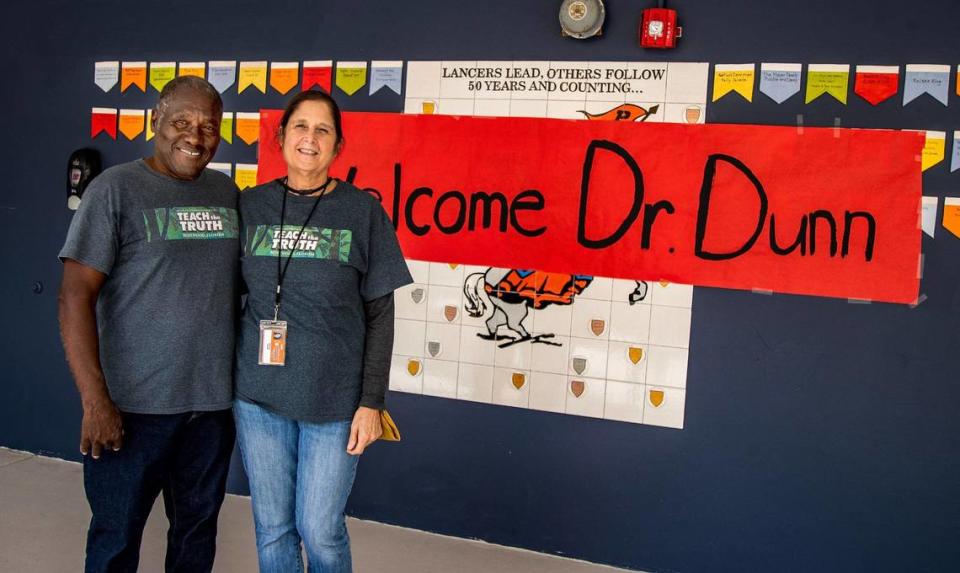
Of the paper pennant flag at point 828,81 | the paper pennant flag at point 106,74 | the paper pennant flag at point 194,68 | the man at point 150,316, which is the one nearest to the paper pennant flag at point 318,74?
the paper pennant flag at point 194,68

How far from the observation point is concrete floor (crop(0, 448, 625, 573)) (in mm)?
2693

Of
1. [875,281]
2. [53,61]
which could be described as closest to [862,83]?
[875,281]

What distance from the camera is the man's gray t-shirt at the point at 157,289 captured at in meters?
1.85

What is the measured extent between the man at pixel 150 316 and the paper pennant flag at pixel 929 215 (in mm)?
1973

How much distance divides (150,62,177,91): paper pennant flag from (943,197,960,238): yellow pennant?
9.02 feet

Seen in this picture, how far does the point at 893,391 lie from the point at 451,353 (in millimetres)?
1420

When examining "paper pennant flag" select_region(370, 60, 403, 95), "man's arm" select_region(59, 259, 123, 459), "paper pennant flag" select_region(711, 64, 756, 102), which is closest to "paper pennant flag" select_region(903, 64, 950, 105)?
"paper pennant flag" select_region(711, 64, 756, 102)

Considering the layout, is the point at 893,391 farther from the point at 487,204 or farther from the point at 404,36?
the point at 404,36

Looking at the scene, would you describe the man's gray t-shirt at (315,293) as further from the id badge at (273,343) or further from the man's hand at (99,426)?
the man's hand at (99,426)

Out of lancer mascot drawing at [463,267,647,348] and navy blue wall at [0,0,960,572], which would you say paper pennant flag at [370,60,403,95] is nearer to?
navy blue wall at [0,0,960,572]

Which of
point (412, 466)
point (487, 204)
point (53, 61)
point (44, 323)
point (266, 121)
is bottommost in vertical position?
point (412, 466)

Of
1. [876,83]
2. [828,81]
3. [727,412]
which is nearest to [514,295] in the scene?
[727,412]

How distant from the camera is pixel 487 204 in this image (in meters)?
2.88

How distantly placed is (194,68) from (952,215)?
269 centimetres
